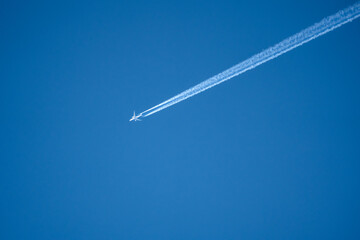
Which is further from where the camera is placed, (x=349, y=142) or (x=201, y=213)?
(x=201, y=213)

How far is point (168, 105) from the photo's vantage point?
8.79ft

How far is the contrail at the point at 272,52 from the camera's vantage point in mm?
2406

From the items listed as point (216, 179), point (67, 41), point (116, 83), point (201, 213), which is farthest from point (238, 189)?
point (67, 41)

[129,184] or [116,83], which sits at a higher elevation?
[116,83]

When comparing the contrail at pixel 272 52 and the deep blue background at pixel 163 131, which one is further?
the deep blue background at pixel 163 131

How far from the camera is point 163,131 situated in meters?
2.67

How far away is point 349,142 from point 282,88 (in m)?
0.89

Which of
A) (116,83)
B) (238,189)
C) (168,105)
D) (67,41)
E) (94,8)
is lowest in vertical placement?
(238,189)

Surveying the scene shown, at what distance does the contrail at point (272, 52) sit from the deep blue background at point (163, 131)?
67mm

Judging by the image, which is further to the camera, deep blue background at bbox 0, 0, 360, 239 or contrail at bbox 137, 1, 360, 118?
deep blue background at bbox 0, 0, 360, 239

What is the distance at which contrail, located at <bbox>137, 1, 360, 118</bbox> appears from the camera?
7.89ft

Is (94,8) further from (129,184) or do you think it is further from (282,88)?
(282,88)

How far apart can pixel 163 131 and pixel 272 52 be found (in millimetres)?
1471

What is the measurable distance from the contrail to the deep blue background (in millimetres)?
67
